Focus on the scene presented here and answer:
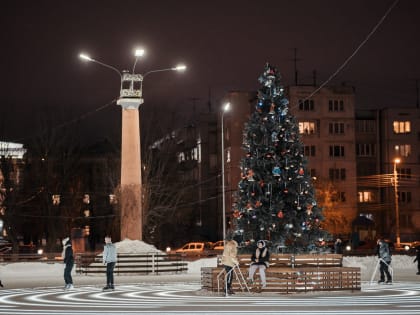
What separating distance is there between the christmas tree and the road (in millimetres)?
2681

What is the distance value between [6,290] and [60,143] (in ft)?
146

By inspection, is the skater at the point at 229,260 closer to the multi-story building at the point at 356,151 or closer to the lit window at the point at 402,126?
the multi-story building at the point at 356,151

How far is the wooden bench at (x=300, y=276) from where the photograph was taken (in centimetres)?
2661

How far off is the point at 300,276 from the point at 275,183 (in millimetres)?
3904

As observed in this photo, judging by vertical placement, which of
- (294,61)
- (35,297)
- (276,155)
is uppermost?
(294,61)

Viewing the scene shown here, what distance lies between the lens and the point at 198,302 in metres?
23.5

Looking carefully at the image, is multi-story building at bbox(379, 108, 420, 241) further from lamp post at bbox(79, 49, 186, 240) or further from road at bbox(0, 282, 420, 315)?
road at bbox(0, 282, 420, 315)

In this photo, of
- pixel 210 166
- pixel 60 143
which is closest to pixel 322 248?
pixel 60 143

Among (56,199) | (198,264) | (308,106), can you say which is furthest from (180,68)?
(308,106)

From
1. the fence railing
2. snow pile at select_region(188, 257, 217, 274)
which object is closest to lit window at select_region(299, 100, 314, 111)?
snow pile at select_region(188, 257, 217, 274)

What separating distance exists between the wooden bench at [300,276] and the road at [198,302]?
37cm

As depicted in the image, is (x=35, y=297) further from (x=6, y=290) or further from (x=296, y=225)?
(x=296, y=225)

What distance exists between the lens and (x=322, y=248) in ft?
98.3

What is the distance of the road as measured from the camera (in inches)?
800
